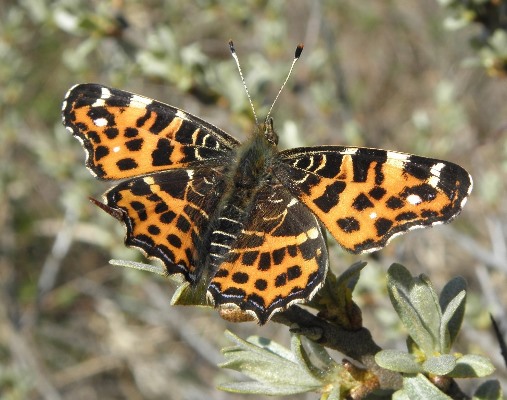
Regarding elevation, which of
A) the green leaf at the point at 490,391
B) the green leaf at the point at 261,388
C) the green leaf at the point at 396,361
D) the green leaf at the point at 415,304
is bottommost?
the green leaf at the point at 261,388

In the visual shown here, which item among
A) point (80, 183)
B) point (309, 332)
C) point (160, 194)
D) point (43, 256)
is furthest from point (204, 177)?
point (43, 256)

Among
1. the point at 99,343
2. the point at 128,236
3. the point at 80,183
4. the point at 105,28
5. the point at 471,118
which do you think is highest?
the point at 471,118

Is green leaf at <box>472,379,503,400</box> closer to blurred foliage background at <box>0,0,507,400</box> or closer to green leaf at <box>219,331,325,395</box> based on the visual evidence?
green leaf at <box>219,331,325,395</box>

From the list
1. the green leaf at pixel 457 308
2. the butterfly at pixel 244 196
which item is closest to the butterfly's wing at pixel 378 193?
the butterfly at pixel 244 196

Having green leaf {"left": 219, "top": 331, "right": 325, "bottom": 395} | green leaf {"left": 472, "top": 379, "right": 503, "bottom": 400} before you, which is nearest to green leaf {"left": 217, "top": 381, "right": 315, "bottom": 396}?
green leaf {"left": 219, "top": 331, "right": 325, "bottom": 395}

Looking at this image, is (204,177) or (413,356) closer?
(413,356)

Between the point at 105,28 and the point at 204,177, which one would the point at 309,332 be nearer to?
the point at 204,177

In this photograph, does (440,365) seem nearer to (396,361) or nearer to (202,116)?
(396,361)

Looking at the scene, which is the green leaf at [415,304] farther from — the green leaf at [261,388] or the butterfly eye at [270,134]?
the butterfly eye at [270,134]
